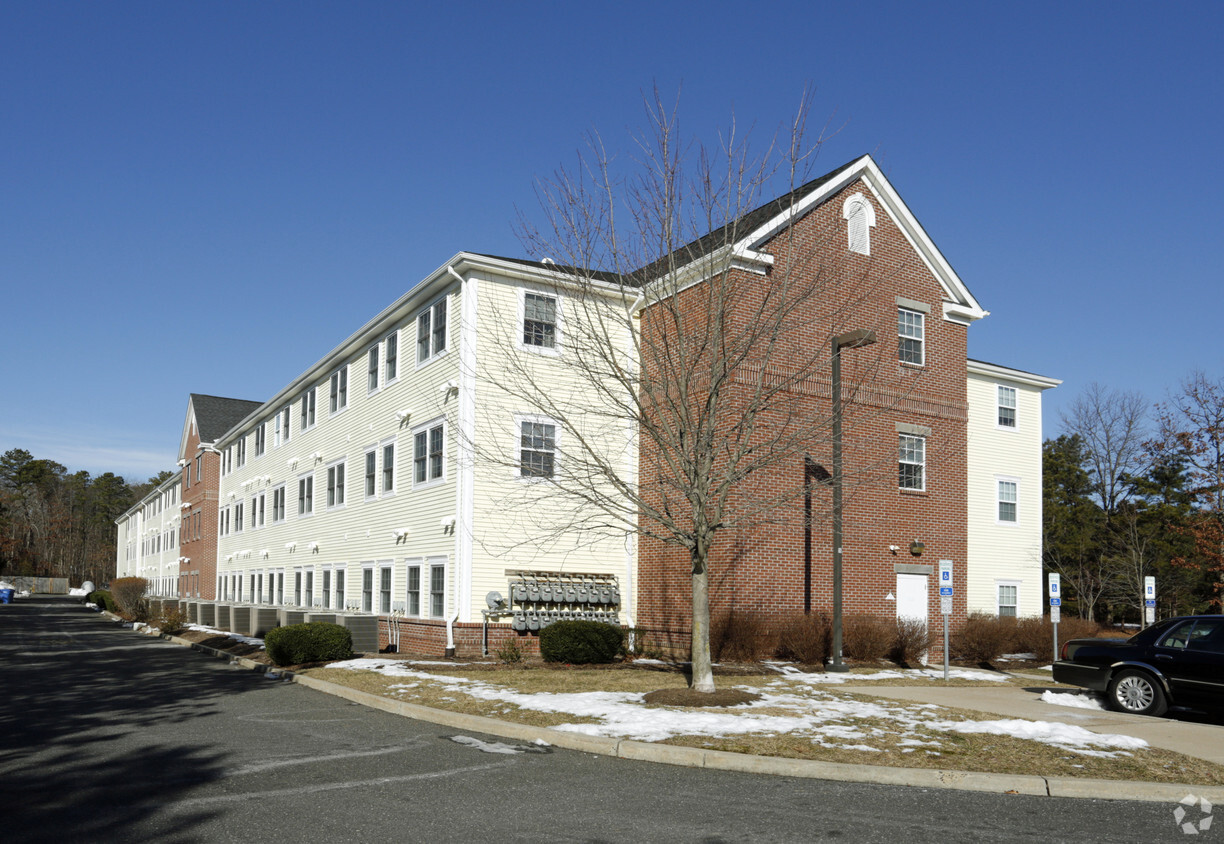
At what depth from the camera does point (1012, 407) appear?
32625 mm

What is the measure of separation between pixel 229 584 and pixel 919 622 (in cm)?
3417

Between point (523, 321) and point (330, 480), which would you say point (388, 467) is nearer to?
point (330, 480)

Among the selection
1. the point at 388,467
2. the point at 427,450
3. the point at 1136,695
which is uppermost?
the point at 427,450

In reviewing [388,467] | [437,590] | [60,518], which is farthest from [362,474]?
[60,518]

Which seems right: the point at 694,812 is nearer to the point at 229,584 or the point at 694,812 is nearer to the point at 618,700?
the point at 618,700

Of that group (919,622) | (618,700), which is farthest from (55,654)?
(919,622)

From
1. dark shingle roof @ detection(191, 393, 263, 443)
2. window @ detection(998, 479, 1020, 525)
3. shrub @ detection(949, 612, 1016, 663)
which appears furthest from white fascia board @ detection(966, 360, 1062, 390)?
dark shingle roof @ detection(191, 393, 263, 443)

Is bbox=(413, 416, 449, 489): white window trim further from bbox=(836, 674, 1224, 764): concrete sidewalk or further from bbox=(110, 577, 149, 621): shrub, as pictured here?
bbox=(110, 577, 149, 621): shrub

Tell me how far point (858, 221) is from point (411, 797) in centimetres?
1915

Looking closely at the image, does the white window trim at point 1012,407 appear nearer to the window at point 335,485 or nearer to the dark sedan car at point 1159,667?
the dark sedan car at point 1159,667

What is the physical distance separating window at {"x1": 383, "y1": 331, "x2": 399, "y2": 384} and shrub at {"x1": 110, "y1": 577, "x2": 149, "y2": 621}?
73.6 ft

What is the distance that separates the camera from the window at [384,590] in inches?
1026

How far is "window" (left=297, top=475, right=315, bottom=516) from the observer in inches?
1323

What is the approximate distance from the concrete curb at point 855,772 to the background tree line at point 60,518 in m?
124
